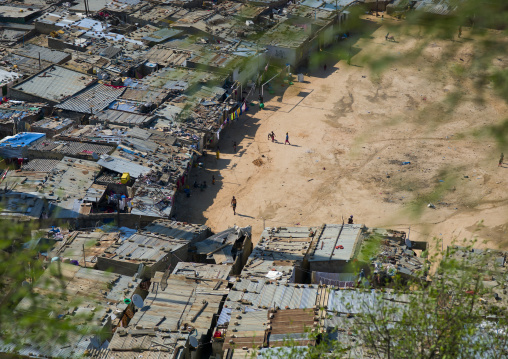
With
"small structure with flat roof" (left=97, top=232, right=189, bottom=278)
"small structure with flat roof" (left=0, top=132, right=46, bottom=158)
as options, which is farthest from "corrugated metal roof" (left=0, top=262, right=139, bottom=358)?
"small structure with flat roof" (left=0, top=132, right=46, bottom=158)

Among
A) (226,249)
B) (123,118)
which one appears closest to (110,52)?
(123,118)

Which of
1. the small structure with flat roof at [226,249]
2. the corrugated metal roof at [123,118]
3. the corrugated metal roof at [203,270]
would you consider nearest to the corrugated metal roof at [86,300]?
the corrugated metal roof at [203,270]

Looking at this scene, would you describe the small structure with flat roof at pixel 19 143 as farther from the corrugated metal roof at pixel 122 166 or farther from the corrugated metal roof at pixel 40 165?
the corrugated metal roof at pixel 122 166

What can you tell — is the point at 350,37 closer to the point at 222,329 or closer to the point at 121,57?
the point at 121,57

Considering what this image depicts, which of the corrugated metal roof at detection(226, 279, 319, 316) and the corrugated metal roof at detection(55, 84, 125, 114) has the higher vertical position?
the corrugated metal roof at detection(226, 279, 319, 316)

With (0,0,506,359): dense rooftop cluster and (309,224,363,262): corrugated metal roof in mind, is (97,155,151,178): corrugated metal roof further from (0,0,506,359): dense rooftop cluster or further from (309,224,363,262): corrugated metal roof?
(309,224,363,262): corrugated metal roof

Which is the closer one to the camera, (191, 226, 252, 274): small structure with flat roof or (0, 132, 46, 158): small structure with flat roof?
(191, 226, 252, 274): small structure with flat roof
